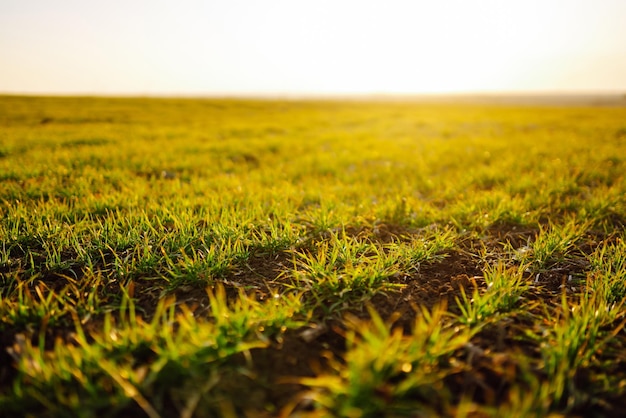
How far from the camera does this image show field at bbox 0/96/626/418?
5.28ft

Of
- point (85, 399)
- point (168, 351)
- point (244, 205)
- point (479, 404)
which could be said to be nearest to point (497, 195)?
point (244, 205)

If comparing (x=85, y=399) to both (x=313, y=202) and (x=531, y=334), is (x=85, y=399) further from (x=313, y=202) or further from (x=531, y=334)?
(x=313, y=202)

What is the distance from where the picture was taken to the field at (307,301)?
1609 millimetres

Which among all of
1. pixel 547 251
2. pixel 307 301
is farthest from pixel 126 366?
pixel 547 251

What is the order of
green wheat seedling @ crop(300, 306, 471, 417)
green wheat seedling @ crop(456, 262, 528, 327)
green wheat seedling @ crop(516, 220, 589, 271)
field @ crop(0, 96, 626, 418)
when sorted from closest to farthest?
green wheat seedling @ crop(300, 306, 471, 417), field @ crop(0, 96, 626, 418), green wheat seedling @ crop(456, 262, 528, 327), green wheat seedling @ crop(516, 220, 589, 271)

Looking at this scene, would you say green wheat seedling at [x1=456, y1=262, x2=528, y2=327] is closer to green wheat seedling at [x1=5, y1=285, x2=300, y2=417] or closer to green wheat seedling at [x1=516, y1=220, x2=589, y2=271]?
green wheat seedling at [x1=516, y1=220, x2=589, y2=271]

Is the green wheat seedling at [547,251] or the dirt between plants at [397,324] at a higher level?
the green wheat seedling at [547,251]

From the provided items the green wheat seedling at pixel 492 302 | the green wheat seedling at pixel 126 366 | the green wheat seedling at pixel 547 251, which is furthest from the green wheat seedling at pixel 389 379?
the green wheat seedling at pixel 547 251

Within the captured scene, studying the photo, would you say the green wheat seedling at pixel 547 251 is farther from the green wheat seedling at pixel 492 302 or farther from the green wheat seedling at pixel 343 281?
the green wheat seedling at pixel 343 281

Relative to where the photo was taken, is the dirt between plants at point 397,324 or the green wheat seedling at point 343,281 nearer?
the dirt between plants at point 397,324

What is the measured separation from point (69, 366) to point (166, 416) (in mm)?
570

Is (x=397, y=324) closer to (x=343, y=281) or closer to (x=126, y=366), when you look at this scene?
(x=343, y=281)

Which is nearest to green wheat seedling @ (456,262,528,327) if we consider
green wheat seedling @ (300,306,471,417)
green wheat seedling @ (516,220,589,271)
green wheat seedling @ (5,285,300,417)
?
green wheat seedling @ (300,306,471,417)

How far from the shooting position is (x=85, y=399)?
5.17ft
